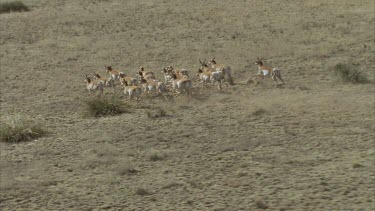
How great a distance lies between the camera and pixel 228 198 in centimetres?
1263

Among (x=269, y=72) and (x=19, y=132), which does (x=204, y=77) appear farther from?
(x=19, y=132)

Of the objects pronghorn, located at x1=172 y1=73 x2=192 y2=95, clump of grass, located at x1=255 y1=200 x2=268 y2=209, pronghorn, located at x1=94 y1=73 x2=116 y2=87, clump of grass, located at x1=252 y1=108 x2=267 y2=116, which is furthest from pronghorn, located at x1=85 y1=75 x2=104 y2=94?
clump of grass, located at x1=255 y1=200 x2=268 y2=209

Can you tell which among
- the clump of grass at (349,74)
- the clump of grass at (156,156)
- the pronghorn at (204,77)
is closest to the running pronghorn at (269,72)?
the pronghorn at (204,77)

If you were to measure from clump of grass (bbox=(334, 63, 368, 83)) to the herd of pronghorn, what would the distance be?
2031 millimetres

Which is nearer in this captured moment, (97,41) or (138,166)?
(138,166)

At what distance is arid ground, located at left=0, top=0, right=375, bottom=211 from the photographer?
13.2 meters

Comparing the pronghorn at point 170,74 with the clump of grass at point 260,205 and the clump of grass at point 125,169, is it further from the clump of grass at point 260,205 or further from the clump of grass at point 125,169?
the clump of grass at point 260,205

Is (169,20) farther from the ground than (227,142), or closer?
farther from the ground

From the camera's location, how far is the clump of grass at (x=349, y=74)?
75.1 feet

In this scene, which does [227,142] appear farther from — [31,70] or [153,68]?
[31,70]

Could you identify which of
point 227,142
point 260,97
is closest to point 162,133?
point 227,142

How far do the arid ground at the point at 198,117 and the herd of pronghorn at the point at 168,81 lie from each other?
15.4 inches

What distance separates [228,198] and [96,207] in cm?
243

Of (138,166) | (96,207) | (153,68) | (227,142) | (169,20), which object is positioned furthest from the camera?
(169,20)
